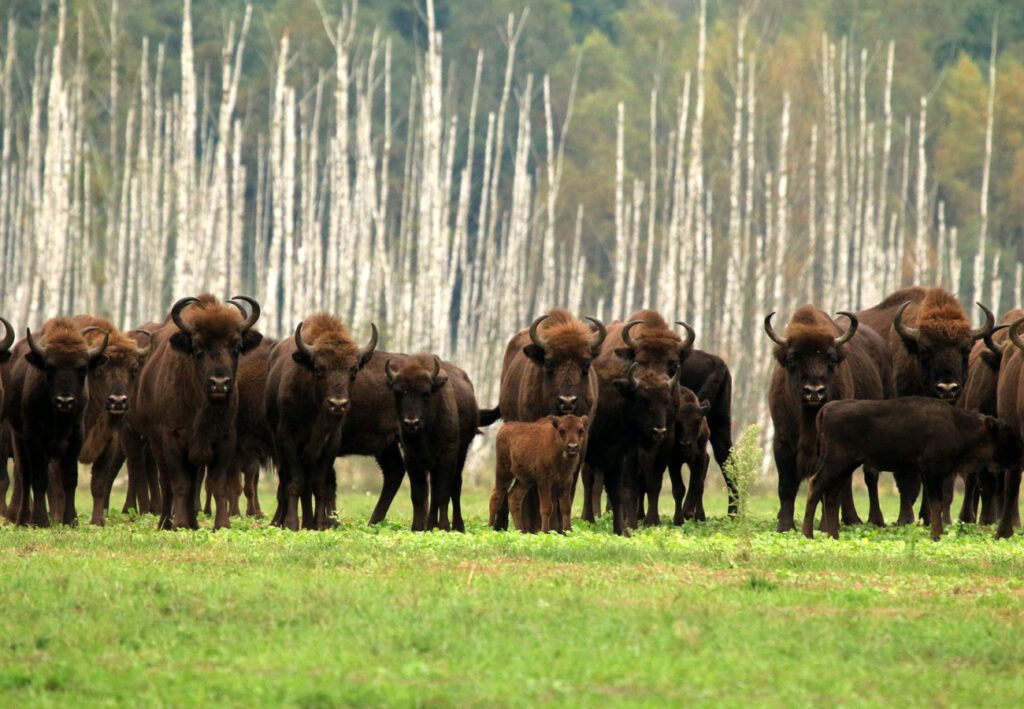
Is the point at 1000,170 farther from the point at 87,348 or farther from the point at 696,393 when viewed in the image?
the point at 87,348

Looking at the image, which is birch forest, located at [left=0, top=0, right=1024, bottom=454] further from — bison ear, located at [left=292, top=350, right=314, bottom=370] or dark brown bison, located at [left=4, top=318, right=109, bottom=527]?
dark brown bison, located at [left=4, top=318, right=109, bottom=527]

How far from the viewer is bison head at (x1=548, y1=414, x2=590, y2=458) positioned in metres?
16.8

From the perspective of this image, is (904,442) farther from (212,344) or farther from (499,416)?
(212,344)

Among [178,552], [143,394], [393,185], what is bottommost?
[178,552]

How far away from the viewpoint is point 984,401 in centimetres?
2114

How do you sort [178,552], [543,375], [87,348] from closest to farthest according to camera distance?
[178,552] → [87,348] → [543,375]

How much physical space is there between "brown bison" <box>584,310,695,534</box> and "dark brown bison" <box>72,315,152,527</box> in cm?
498

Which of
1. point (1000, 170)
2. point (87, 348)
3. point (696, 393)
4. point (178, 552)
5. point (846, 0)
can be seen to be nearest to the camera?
point (178, 552)

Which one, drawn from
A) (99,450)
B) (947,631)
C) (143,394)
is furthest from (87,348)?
(947,631)

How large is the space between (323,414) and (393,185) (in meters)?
47.9

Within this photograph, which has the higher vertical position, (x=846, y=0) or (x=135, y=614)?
(x=846, y=0)

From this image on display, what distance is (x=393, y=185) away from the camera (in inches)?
2584

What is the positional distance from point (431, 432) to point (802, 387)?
3878mm

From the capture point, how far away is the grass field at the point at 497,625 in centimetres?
877
